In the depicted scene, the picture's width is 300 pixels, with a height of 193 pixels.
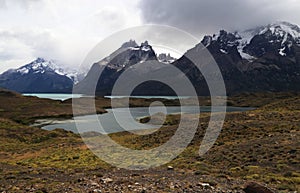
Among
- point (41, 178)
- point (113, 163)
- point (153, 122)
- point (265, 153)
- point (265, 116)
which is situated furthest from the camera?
point (153, 122)

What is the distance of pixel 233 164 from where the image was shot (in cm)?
2877

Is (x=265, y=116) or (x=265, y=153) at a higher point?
(x=265, y=116)

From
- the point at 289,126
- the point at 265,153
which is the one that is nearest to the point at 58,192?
the point at 265,153

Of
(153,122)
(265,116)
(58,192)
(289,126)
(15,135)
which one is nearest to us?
(58,192)

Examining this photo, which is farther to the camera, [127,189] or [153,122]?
[153,122]

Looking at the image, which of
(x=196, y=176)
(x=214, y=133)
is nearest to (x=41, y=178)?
(x=196, y=176)

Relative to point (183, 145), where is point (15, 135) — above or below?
below

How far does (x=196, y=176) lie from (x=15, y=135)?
6020 centimetres

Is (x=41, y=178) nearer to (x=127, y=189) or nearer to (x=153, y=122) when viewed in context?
(x=127, y=189)

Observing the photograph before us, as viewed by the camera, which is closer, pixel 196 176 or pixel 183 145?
pixel 196 176

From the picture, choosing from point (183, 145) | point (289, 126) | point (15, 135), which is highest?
point (289, 126)

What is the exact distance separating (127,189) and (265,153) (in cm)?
1760

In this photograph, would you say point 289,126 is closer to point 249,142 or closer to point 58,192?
point 249,142

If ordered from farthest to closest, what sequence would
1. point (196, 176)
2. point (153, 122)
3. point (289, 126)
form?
point (153, 122) → point (289, 126) → point (196, 176)
